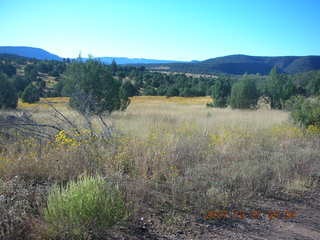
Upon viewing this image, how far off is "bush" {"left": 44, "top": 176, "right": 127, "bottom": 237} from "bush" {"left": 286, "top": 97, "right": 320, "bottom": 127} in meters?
8.21

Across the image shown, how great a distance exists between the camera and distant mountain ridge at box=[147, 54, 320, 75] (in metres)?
95.9

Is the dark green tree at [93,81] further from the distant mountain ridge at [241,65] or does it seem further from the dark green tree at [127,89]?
the distant mountain ridge at [241,65]

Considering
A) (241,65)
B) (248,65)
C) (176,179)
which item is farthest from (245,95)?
(248,65)

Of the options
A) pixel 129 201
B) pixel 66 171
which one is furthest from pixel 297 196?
pixel 66 171

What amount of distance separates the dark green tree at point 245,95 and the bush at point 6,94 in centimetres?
1691

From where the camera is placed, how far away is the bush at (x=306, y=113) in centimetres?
902

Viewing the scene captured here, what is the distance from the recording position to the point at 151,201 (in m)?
3.74

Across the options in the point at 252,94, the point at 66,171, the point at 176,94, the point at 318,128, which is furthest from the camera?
the point at 176,94

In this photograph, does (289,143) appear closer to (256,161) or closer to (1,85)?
(256,161)

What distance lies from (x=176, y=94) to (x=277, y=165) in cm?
4154

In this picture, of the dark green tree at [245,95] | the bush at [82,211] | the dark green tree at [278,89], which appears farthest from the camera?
the dark green tree at [245,95]

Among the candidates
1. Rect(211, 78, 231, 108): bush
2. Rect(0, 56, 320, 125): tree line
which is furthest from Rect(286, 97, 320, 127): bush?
Rect(211, 78, 231, 108): bush

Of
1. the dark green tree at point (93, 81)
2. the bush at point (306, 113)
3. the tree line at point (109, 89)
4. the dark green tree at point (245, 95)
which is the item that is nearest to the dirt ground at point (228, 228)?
the tree line at point (109, 89)

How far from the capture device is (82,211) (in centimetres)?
275
